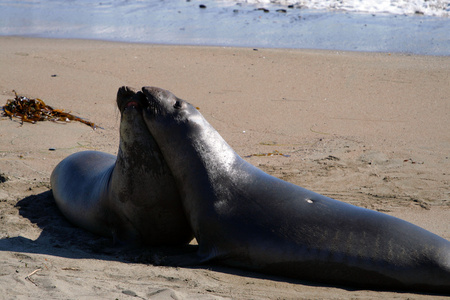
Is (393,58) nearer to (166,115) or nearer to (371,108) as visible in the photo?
(371,108)

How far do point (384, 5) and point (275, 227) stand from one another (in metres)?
19.2

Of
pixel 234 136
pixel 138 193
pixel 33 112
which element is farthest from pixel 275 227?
pixel 33 112

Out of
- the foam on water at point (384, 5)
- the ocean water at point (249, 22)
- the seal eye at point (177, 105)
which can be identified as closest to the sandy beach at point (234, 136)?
the seal eye at point (177, 105)

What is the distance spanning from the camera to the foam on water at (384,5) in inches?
802

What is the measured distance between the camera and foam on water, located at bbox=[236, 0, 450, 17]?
66.8 feet

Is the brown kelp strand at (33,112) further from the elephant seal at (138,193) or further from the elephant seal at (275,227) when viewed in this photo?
the elephant seal at (275,227)

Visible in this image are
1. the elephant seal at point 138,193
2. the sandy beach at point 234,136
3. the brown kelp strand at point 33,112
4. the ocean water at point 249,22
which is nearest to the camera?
the sandy beach at point 234,136

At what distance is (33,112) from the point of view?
7.80 metres

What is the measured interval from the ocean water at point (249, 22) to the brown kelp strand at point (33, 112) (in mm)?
6501

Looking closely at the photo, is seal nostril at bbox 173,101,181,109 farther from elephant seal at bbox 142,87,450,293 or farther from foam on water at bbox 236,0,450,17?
foam on water at bbox 236,0,450,17

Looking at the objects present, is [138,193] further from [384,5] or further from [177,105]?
[384,5]

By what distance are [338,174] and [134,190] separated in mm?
2919

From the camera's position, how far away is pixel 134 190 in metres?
4.36

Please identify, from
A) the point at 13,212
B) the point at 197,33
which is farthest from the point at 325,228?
the point at 197,33
